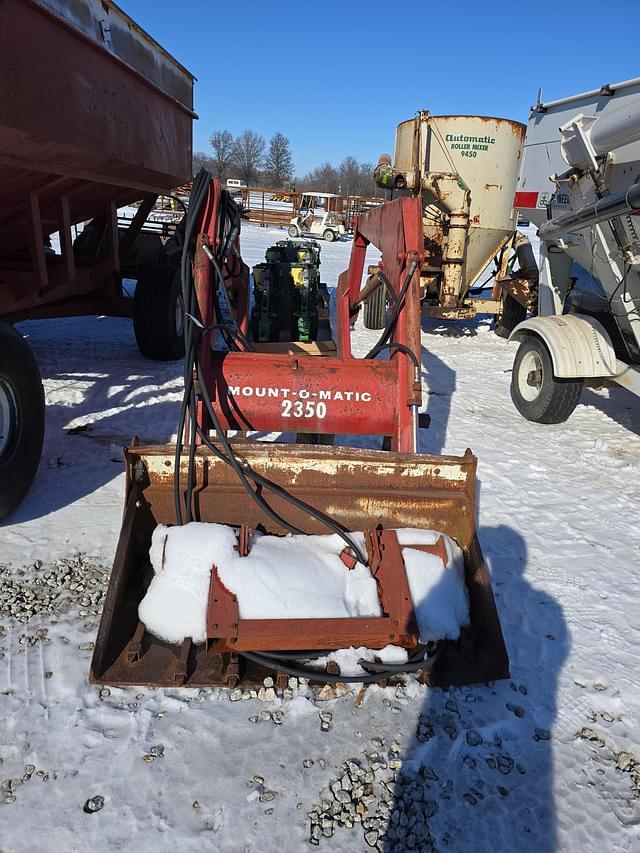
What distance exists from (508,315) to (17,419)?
803 centimetres

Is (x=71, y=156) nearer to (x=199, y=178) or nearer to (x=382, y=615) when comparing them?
(x=199, y=178)

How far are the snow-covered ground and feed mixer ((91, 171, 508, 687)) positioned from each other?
0.14m

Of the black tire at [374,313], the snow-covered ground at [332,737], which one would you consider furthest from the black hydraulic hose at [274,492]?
the black tire at [374,313]

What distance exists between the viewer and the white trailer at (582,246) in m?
4.32

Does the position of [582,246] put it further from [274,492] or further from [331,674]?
[331,674]

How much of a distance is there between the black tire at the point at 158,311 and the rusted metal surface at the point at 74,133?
1.26ft

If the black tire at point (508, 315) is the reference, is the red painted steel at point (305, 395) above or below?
below

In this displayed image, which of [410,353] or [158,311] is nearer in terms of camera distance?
[410,353]

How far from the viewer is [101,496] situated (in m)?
3.79

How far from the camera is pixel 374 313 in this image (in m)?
9.31

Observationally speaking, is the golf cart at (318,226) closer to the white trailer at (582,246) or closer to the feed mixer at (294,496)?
the white trailer at (582,246)

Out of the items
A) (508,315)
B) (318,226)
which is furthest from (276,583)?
(318,226)

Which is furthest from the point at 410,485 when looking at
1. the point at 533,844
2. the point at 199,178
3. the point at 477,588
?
the point at 199,178

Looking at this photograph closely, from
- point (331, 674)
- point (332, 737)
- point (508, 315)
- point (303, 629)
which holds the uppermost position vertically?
point (508, 315)
